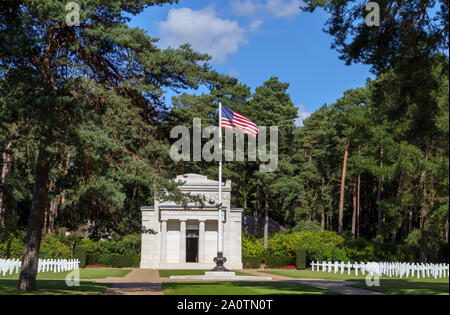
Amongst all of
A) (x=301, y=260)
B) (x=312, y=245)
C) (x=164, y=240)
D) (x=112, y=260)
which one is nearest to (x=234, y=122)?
(x=301, y=260)

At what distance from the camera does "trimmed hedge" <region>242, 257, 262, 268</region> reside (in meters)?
49.4

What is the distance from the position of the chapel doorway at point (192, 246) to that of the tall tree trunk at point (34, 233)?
33.2 metres

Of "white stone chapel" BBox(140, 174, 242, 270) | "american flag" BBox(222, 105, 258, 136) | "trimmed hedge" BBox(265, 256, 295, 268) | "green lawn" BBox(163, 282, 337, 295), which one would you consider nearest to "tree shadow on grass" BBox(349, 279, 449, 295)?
"green lawn" BBox(163, 282, 337, 295)

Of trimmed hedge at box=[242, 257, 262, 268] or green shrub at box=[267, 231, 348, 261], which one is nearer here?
green shrub at box=[267, 231, 348, 261]

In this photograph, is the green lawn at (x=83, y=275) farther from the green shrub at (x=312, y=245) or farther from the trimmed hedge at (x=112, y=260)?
the green shrub at (x=312, y=245)

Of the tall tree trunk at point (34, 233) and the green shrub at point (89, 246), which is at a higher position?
the tall tree trunk at point (34, 233)

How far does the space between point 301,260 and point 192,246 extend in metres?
11.3

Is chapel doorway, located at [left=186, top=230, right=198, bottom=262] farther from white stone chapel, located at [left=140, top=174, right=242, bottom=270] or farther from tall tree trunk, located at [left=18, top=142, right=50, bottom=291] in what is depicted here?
tall tree trunk, located at [left=18, top=142, right=50, bottom=291]

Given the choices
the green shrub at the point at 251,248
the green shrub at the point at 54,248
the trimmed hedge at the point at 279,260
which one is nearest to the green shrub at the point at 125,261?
the green shrub at the point at 54,248

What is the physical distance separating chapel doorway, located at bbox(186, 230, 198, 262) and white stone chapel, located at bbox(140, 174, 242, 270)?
10 cm

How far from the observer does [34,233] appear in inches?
751

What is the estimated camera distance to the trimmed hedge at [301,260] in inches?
1886

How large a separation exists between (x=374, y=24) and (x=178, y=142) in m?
11.9

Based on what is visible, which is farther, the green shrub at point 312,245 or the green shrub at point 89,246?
the green shrub at point 89,246
